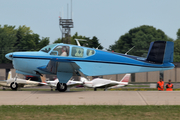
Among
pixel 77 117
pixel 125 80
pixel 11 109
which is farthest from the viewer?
pixel 125 80

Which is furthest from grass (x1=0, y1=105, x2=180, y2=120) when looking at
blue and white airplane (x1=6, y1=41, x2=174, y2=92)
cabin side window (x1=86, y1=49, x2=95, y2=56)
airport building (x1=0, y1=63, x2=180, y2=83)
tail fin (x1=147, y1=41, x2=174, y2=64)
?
airport building (x1=0, y1=63, x2=180, y2=83)

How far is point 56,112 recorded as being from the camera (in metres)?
6.43

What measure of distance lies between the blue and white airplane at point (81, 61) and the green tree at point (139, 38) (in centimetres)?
5982

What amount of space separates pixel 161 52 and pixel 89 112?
712 cm

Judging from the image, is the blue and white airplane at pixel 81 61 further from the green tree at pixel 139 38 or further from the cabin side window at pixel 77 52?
the green tree at pixel 139 38

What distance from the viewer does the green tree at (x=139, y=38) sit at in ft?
250

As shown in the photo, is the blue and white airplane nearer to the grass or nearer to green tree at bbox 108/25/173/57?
the grass

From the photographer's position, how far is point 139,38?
77.9 m

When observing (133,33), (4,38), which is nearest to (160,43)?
(4,38)

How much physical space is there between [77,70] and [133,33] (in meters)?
71.7

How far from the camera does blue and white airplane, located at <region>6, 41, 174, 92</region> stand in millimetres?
11430

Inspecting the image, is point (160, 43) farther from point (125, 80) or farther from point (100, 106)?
point (125, 80)

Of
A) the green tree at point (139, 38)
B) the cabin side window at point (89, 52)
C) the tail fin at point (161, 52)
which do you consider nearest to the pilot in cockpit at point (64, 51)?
the cabin side window at point (89, 52)

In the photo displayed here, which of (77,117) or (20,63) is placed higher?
(20,63)
